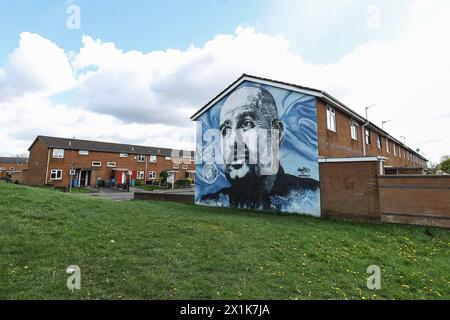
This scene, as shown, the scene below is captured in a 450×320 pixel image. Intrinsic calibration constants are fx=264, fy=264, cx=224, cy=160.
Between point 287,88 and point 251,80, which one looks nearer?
point 287,88

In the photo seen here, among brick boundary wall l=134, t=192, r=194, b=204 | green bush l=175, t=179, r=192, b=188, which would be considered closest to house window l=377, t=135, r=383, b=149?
brick boundary wall l=134, t=192, r=194, b=204

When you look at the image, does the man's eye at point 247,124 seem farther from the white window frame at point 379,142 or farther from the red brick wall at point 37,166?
the red brick wall at point 37,166

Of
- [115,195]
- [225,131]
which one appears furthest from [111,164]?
[225,131]

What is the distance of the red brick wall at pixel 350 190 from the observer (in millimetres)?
11742

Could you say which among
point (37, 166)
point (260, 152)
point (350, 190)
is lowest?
point (350, 190)

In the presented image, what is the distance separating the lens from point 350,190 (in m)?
12.3

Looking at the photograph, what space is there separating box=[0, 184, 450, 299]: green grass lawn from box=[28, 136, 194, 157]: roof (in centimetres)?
3188

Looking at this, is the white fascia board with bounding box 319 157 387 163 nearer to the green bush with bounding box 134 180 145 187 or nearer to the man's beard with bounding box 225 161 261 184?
the man's beard with bounding box 225 161 261 184

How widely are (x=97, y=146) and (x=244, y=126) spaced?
Result: 34.5 metres

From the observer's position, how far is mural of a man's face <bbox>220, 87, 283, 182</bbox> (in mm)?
15281

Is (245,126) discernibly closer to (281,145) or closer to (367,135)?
(281,145)
